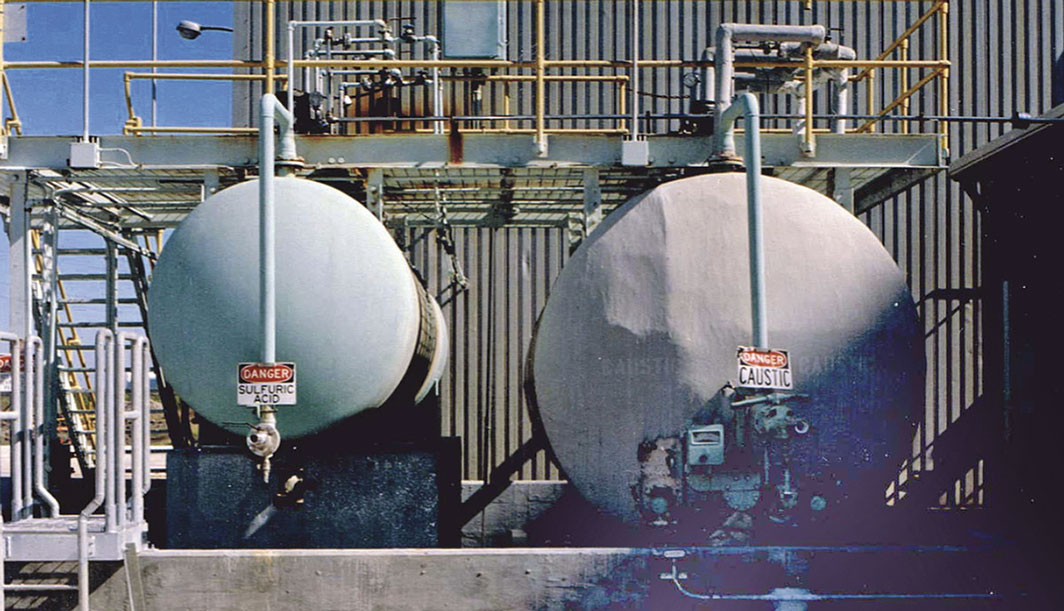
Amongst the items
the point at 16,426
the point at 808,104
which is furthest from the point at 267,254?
the point at 808,104

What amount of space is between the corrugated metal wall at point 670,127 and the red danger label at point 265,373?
541 cm

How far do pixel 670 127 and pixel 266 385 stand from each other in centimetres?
775

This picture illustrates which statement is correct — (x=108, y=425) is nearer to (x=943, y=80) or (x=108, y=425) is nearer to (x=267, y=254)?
(x=267, y=254)

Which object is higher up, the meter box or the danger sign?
the meter box

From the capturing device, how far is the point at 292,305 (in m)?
6.18

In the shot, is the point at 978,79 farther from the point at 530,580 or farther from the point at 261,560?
the point at 261,560

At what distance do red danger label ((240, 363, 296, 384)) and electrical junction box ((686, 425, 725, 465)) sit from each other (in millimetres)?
2701

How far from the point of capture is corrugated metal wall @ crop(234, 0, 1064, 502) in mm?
11758

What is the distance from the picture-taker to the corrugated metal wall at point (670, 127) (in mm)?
11758

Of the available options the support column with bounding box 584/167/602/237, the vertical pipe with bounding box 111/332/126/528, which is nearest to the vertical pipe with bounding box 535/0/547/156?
the support column with bounding box 584/167/602/237

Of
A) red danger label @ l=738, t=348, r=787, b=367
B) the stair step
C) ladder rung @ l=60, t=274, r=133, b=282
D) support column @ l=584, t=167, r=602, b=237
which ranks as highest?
support column @ l=584, t=167, r=602, b=237

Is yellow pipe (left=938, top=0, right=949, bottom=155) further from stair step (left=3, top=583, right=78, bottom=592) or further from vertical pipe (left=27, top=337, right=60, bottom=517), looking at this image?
stair step (left=3, top=583, right=78, bottom=592)

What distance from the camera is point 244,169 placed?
7.62 metres

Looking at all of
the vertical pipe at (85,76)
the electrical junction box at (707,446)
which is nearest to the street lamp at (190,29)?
the vertical pipe at (85,76)
